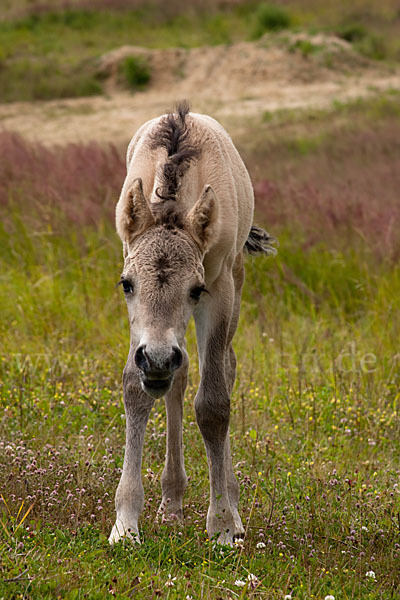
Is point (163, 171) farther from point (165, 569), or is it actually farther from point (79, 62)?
point (79, 62)

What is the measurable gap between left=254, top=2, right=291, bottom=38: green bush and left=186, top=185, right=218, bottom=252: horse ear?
1266 inches

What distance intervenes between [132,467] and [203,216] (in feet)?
4.83

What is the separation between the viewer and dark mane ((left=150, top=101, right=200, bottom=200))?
15.1 ft

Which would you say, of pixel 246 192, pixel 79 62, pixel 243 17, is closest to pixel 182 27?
pixel 243 17

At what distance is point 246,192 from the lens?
555 centimetres

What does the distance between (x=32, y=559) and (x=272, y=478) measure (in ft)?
7.22

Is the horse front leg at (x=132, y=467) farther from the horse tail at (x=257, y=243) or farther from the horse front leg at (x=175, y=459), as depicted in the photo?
the horse tail at (x=257, y=243)

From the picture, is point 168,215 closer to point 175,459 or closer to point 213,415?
point 213,415

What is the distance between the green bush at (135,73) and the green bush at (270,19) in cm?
563

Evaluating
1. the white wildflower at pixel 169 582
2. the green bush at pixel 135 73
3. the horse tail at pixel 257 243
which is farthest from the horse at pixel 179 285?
the green bush at pixel 135 73

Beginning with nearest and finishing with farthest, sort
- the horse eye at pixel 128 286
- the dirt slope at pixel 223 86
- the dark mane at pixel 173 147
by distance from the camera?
the horse eye at pixel 128 286
the dark mane at pixel 173 147
the dirt slope at pixel 223 86

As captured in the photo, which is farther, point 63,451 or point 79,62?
point 79,62

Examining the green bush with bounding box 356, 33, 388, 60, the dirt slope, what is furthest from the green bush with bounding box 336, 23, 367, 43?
the dirt slope

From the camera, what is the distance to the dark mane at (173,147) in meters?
4.60
